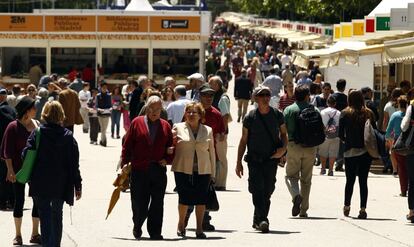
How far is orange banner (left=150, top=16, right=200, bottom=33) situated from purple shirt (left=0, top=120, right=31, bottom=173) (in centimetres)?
3366

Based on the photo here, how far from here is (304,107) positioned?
15.9 m

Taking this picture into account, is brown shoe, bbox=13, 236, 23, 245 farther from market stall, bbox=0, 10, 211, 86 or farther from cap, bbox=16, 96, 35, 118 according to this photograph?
market stall, bbox=0, 10, 211, 86

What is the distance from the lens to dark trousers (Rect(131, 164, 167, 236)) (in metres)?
13.7

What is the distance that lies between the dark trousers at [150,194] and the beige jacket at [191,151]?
0.66ft

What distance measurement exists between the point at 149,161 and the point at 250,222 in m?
2.32

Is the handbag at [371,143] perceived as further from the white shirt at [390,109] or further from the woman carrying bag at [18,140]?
the white shirt at [390,109]

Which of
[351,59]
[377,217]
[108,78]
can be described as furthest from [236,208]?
[108,78]

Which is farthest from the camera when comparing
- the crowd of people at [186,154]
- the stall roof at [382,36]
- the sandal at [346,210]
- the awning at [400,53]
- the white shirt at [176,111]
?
the stall roof at [382,36]

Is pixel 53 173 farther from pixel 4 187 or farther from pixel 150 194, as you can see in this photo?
pixel 4 187

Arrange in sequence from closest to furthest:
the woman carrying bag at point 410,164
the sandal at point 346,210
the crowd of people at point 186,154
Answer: the crowd of people at point 186,154 → the woman carrying bag at point 410,164 → the sandal at point 346,210

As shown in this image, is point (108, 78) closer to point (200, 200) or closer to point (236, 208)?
point (236, 208)

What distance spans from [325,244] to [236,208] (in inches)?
147

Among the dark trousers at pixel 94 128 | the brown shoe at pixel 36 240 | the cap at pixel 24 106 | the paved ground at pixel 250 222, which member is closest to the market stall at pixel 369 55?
the dark trousers at pixel 94 128

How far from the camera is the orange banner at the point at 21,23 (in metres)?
47.6
